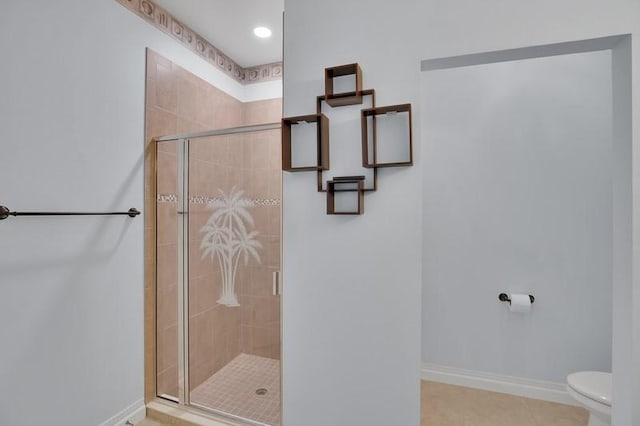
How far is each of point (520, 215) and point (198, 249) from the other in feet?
7.33

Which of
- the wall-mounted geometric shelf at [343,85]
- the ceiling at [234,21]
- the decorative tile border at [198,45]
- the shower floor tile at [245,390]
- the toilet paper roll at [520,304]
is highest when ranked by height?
the ceiling at [234,21]

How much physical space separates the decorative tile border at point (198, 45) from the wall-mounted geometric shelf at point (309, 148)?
52.0 inches

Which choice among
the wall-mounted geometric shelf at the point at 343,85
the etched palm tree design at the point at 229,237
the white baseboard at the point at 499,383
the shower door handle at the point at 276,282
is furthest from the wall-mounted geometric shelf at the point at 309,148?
the white baseboard at the point at 499,383

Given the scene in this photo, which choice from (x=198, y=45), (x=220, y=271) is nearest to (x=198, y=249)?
(x=220, y=271)

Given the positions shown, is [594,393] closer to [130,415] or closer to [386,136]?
[386,136]

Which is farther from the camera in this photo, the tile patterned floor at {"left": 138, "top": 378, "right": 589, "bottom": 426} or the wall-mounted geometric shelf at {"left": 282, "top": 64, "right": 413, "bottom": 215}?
the tile patterned floor at {"left": 138, "top": 378, "right": 589, "bottom": 426}

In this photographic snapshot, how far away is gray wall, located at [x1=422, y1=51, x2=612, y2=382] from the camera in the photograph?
2.18 metres

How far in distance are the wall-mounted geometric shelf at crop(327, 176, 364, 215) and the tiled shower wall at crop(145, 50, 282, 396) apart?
420 mm

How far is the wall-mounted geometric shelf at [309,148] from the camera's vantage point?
151 centimetres

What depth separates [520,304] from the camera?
87.0 inches

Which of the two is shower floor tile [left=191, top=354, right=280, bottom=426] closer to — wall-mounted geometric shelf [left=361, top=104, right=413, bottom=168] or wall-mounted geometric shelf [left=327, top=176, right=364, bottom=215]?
wall-mounted geometric shelf [left=327, top=176, right=364, bottom=215]

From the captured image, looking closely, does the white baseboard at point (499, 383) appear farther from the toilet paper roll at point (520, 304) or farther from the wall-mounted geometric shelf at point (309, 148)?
the wall-mounted geometric shelf at point (309, 148)

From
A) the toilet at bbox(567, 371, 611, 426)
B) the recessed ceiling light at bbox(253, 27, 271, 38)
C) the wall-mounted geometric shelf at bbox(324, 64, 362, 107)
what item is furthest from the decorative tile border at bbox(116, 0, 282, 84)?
the toilet at bbox(567, 371, 611, 426)

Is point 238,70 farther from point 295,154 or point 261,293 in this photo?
point 261,293
